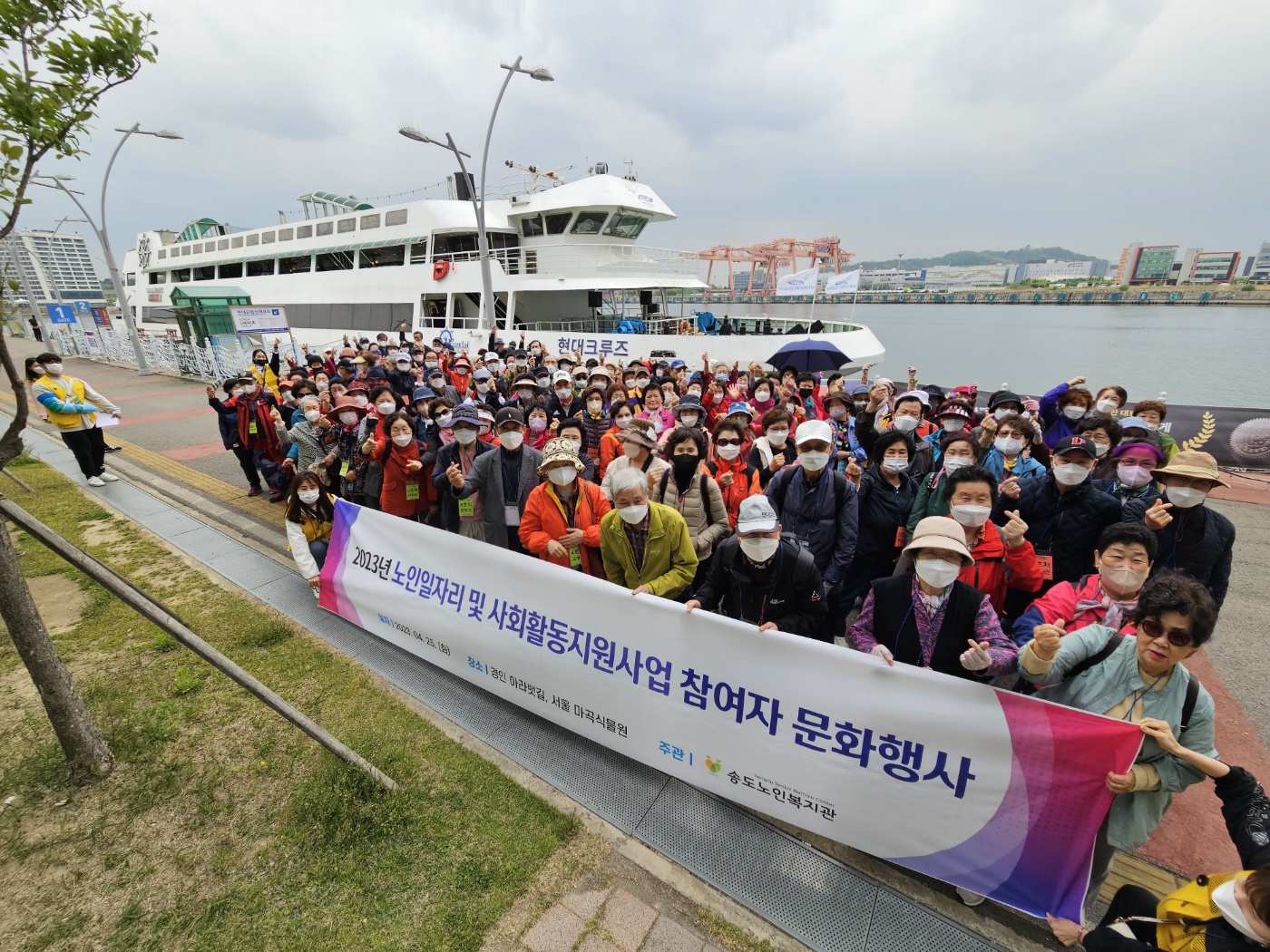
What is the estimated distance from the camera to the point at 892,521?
3.67 m

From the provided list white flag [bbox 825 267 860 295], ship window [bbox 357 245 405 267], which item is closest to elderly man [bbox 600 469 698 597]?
white flag [bbox 825 267 860 295]

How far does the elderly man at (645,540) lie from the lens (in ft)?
9.75

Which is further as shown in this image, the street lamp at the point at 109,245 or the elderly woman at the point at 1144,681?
the street lamp at the point at 109,245

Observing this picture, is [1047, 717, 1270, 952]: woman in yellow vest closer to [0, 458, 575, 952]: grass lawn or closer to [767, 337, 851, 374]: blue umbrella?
[0, 458, 575, 952]: grass lawn

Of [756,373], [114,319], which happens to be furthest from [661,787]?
[114,319]

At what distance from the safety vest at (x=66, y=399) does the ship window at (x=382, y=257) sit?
14.5m

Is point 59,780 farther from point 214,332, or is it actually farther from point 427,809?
point 214,332

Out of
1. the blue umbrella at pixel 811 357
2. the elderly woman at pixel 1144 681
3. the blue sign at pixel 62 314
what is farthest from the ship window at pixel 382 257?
the elderly woman at pixel 1144 681

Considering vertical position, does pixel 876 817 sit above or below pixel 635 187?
below

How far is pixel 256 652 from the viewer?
3840 millimetres

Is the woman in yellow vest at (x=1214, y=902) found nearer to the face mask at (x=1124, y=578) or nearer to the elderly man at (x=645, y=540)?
the face mask at (x=1124, y=578)

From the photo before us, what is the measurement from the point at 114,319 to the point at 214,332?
16.7 m

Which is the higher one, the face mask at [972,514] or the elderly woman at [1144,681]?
the face mask at [972,514]

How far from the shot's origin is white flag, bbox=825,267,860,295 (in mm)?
13523
